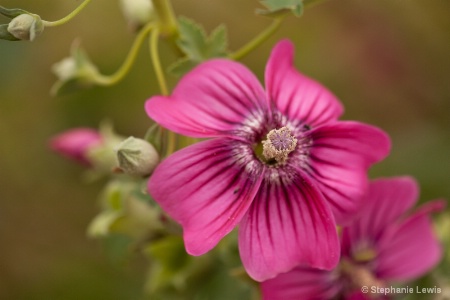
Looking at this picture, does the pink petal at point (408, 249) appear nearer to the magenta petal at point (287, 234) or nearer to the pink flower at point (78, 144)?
the magenta petal at point (287, 234)

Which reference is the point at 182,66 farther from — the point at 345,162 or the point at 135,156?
the point at 345,162

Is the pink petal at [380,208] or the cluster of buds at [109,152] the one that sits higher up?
the cluster of buds at [109,152]

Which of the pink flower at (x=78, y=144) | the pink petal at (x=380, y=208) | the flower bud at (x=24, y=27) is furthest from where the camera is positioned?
the pink flower at (x=78, y=144)

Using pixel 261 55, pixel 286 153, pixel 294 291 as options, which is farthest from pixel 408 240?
pixel 261 55

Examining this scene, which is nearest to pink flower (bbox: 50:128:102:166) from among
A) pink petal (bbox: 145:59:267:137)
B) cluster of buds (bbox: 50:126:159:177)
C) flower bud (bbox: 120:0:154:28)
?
cluster of buds (bbox: 50:126:159:177)

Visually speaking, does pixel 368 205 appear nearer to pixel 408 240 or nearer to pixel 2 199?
pixel 408 240

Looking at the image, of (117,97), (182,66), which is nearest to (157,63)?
(182,66)

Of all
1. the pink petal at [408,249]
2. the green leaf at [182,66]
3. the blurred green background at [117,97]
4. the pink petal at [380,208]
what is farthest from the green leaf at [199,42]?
the blurred green background at [117,97]
